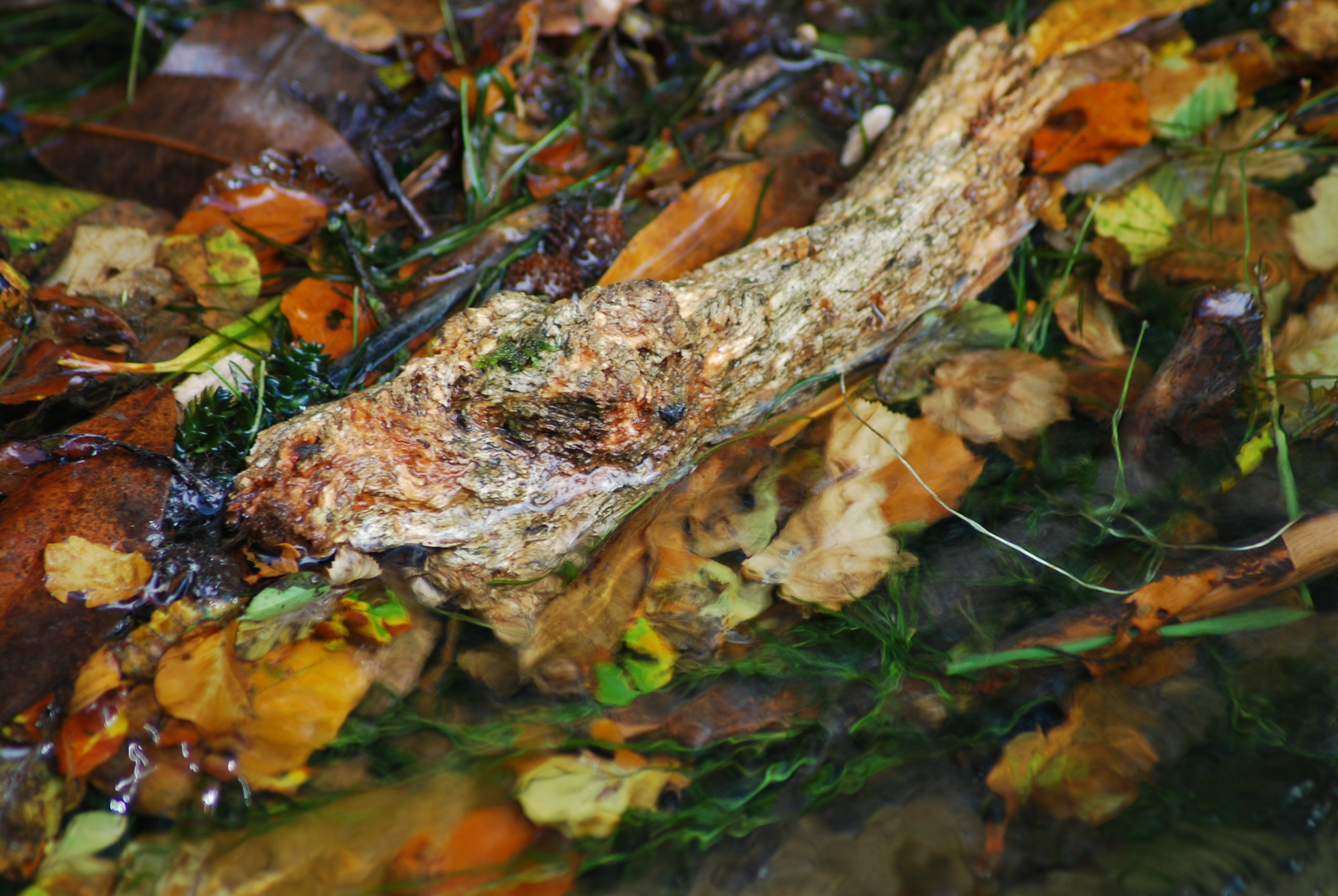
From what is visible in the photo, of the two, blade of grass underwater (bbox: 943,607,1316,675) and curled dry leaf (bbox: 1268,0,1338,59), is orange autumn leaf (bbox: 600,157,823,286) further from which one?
curled dry leaf (bbox: 1268,0,1338,59)

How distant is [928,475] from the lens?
6.09ft

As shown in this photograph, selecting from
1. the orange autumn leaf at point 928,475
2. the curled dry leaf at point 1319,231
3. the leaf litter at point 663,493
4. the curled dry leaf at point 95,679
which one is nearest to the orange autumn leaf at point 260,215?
the leaf litter at point 663,493

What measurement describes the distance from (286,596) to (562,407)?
0.72m

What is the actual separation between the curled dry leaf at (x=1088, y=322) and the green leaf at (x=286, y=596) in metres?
2.03

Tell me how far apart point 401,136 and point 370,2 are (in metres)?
0.59

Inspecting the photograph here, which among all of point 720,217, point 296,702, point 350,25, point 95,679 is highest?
point 350,25

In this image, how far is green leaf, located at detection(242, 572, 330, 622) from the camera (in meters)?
1.63

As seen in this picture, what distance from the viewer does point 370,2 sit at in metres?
2.71

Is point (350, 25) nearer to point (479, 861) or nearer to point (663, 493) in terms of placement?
point (663, 493)

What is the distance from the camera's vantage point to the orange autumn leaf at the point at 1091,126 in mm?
2248

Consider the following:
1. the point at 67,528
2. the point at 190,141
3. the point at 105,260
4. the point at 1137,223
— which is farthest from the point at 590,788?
the point at 190,141

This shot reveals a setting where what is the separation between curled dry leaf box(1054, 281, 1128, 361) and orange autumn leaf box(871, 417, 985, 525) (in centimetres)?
53

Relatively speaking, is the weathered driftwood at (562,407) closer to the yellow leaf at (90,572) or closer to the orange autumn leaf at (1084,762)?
the yellow leaf at (90,572)

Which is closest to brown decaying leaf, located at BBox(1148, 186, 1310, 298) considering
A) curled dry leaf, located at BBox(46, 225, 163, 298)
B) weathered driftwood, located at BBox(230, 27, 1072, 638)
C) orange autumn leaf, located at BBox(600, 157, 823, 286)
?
weathered driftwood, located at BBox(230, 27, 1072, 638)
